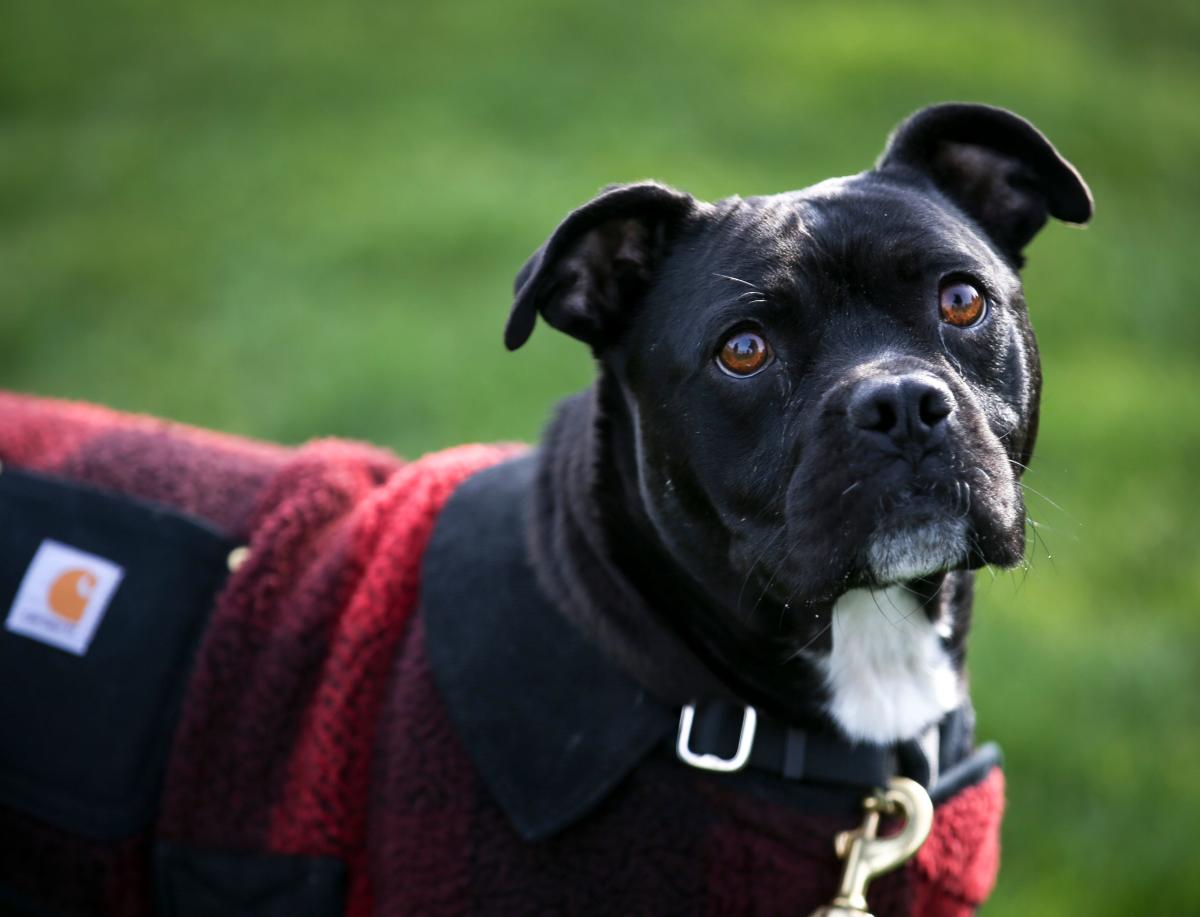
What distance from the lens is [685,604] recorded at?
8.37 ft

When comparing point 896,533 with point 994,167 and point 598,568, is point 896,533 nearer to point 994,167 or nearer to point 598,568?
point 598,568

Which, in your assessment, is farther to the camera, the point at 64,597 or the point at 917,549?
the point at 64,597

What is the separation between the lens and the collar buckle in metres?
2.38

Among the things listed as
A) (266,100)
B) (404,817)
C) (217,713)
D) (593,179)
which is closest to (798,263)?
(404,817)

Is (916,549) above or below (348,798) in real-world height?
above

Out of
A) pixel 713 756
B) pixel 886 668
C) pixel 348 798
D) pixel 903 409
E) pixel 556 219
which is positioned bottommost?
pixel 348 798

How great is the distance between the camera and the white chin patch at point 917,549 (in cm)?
224

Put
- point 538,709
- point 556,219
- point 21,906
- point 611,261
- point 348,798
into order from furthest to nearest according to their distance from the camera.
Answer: point 556,219 < point 21,906 < point 611,261 < point 348,798 < point 538,709

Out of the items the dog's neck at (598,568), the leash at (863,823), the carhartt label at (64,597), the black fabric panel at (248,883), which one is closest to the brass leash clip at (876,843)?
the leash at (863,823)

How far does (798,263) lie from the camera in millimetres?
2418

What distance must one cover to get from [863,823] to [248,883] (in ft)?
4.23

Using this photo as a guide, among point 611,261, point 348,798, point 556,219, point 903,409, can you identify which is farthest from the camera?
point 556,219

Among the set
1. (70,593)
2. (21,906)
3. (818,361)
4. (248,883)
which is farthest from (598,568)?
(21,906)

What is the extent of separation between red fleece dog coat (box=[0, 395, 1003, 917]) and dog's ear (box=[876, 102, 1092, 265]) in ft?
4.19
